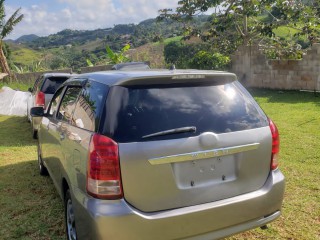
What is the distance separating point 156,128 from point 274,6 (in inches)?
644

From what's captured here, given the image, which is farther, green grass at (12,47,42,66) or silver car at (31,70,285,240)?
green grass at (12,47,42,66)

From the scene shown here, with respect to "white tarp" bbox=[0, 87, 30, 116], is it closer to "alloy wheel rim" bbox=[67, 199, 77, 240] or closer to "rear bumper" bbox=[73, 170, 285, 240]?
"alloy wheel rim" bbox=[67, 199, 77, 240]

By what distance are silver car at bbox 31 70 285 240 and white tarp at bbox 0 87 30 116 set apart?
12081 mm

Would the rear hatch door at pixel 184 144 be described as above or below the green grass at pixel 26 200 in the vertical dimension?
above

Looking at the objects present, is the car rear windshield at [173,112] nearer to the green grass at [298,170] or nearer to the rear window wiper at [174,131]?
the rear window wiper at [174,131]

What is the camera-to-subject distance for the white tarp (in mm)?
14052

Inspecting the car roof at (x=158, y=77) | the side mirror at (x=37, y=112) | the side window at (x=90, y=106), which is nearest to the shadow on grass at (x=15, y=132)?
the side mirror at (x=37, y=112)

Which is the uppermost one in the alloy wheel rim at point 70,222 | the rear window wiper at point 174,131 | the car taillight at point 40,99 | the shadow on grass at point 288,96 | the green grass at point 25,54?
the green grass at point 25,54

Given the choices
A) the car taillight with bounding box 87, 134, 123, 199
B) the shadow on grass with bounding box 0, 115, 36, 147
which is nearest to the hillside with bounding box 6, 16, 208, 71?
the shadow on grass with bounding box 0, 115, 36, 147

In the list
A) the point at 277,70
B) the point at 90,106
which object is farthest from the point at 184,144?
the point at 277,70

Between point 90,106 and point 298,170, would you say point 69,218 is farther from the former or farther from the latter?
point 298,170

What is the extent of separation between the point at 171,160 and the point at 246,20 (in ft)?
53.0

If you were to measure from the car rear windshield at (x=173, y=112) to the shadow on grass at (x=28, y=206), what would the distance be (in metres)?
2.00

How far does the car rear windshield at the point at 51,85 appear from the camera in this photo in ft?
29.6
